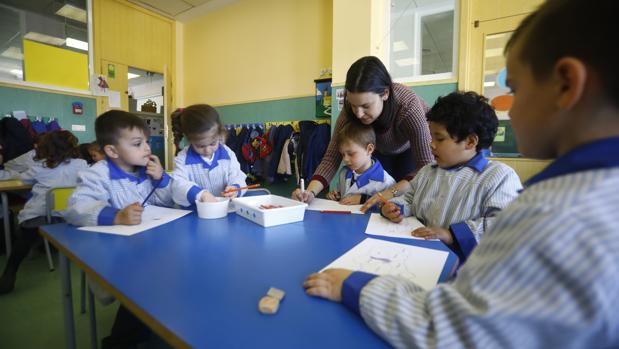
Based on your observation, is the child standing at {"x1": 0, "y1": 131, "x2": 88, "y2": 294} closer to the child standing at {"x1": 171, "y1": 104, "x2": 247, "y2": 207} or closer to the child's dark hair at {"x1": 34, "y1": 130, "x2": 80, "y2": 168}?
the child's dark hair at {"x1": 34, "y1": 130, "x2": 80, "y2": 168}

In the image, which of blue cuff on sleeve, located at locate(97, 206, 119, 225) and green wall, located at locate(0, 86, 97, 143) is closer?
blue cuff on sleeve, located at locate(97, 206, 119, 225)

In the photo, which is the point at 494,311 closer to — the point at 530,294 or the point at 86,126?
the point at 530,294

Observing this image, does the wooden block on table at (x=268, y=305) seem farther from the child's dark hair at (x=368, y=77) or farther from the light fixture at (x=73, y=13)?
the light fixture at (x=73, y=13)

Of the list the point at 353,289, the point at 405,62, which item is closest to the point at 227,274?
the point at 353,289

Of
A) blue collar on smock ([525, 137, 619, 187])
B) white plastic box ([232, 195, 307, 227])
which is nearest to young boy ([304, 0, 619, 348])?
blue collar on smock ([525, 137, 619, 187])

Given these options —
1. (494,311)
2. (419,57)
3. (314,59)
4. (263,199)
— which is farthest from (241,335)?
(314,59)

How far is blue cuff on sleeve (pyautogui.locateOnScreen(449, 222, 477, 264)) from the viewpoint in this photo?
894 millimetres

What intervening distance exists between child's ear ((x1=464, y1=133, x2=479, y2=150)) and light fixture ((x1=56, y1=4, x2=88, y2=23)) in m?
4.81

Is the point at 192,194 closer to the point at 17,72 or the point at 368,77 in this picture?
the point at 368,77

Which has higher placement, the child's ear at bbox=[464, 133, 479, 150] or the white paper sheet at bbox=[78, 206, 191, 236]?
the child's ear at bbox=[464, 133, 479, 150]

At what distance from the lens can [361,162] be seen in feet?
5.32

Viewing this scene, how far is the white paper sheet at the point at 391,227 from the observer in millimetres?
935

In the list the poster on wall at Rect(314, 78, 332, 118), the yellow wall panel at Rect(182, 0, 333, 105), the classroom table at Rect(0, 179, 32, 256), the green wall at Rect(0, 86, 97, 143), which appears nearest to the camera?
the classroom table at Rect(0, 179, 32, 256)

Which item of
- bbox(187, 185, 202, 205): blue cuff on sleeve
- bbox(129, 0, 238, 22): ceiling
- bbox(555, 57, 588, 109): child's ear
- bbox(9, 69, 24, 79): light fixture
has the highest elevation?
bbox(129, 0, 238, 22): ceiling
